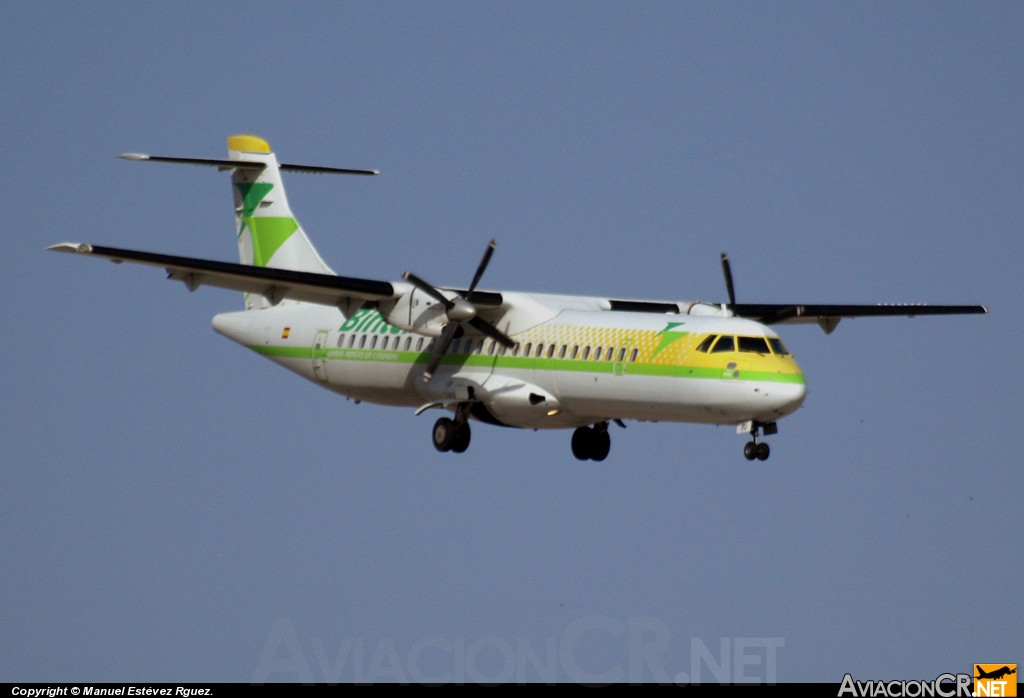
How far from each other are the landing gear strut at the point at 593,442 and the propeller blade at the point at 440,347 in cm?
350

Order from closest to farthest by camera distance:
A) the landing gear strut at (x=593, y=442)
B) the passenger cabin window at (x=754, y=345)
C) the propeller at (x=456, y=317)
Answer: the passenger cabin window at (x=754, y=345) → the propeller at (x=456, y=317) → the landing gear strut at (x=593, y=442)

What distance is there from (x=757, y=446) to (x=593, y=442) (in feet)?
20.6

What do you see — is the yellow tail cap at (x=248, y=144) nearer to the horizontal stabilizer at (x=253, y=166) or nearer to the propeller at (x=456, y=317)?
the horizontal stabilizer at (x=253, y=166)

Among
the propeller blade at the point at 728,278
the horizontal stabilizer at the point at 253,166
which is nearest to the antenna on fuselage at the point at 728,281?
the propeller blade at the point at 728,278

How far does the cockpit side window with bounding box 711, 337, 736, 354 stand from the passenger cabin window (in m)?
0.15

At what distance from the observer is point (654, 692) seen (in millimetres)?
25500

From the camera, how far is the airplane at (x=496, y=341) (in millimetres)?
34750

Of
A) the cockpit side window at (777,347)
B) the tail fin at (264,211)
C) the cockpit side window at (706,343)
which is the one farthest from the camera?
the tail fin at (264,211)

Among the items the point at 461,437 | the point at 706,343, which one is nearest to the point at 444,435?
the point at 461,437

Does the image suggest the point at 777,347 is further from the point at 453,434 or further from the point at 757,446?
the point at 453,434

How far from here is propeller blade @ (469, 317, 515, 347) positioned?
38250 mm

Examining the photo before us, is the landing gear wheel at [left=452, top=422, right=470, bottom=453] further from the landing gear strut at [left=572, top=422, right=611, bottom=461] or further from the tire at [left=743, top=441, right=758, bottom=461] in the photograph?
the tire at [left=743, top=441, right=758, bottom=461]

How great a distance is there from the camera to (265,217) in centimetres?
4472

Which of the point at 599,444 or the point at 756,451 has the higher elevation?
the point at 599,444
